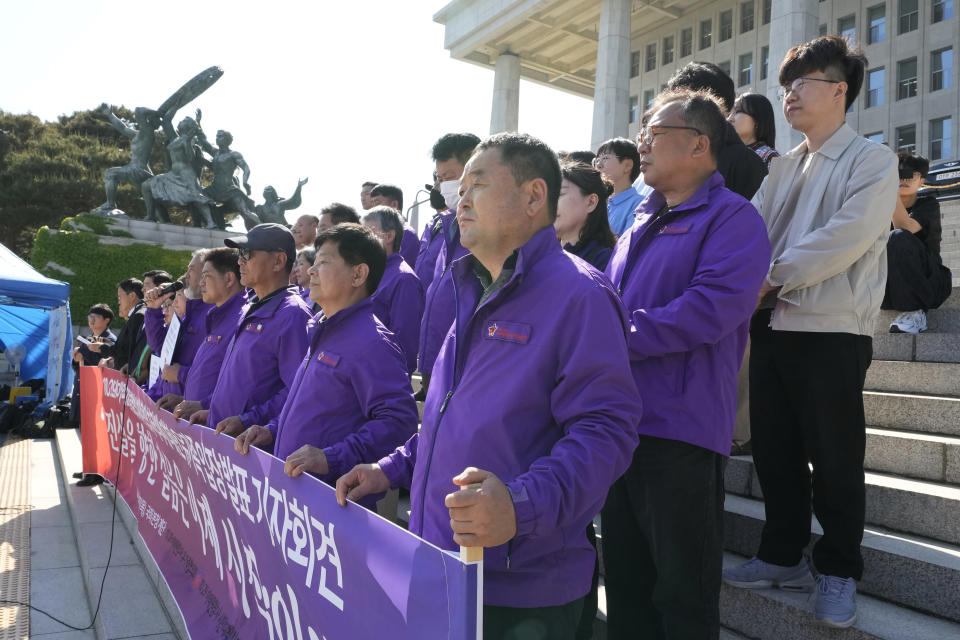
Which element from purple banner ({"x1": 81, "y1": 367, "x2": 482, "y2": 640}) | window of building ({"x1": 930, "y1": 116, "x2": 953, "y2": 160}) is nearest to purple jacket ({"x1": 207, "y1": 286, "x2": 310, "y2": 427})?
purple banner ({"x1": 81, "y1": 367, "x2": 482, "y2": 640})

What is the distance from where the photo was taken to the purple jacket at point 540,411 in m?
1.53

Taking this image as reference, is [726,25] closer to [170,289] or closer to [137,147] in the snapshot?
[137,147]

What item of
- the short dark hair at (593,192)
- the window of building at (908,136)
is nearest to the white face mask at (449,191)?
the short dark hair at (593,192)

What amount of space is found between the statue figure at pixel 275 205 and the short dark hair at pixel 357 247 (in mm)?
26322

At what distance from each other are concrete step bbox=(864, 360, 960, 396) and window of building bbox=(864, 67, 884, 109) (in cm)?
3059

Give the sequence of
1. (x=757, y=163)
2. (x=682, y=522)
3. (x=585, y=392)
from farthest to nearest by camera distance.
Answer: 1. (x=757, y=163)
2. (x=682, y=522)
3. (x=585, y=392)

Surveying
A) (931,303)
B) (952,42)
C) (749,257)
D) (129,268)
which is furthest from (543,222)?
(952,42)

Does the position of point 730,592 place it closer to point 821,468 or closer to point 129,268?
point 821,468

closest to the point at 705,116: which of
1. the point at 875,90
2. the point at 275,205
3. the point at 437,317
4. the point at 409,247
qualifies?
the point at 437,317

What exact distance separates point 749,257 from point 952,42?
31.9 m

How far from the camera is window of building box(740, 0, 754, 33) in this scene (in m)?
32.9

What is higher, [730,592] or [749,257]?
[749,257]

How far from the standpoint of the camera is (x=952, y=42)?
26734 mm

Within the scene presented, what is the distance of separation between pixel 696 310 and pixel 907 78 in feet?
109
